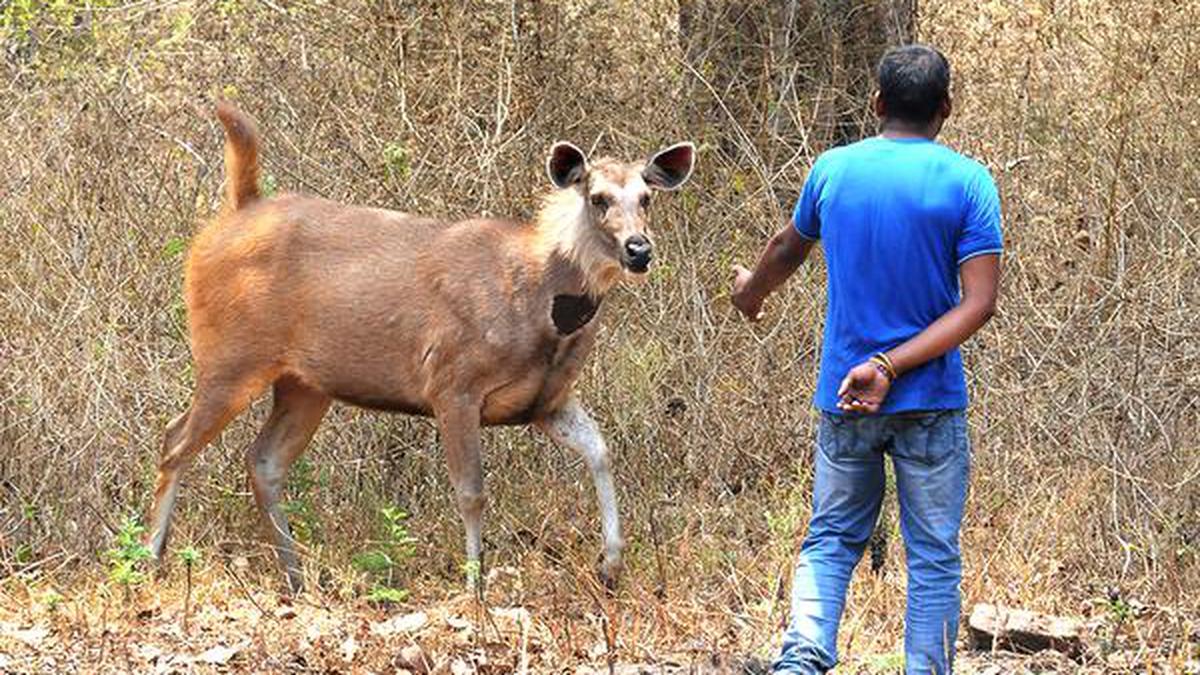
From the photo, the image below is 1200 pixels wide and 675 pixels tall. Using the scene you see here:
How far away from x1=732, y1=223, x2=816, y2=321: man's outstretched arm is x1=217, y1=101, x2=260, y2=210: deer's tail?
11.7 ft

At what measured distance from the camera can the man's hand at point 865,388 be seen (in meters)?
6.46

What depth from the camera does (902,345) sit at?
654 cm

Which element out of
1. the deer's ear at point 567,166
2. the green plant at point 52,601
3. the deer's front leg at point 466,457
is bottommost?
the green plant at point 52,601

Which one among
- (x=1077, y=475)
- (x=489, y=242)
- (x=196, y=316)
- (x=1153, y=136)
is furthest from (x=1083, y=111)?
(x=196, y=316)

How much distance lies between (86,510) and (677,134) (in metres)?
4.25

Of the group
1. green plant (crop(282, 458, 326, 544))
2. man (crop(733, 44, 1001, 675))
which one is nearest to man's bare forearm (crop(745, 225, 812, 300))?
man (crop(733, 44, 1001, 675))

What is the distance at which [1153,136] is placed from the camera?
12.2 meters

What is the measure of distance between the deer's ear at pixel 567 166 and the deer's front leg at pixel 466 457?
1073mm

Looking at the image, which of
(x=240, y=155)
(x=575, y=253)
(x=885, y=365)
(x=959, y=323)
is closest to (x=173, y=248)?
(x=240, y=155)

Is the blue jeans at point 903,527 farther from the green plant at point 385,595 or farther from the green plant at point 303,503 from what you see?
the green plant at point 303,503

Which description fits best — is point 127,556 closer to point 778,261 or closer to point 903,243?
point 778,261

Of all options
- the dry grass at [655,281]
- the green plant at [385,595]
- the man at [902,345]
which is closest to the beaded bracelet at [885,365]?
the man at [902,345]

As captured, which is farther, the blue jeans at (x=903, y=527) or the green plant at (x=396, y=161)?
the green plant at (x=396, y=161)

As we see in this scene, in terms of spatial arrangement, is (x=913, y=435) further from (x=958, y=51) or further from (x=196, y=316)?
(x=958, y=51)
